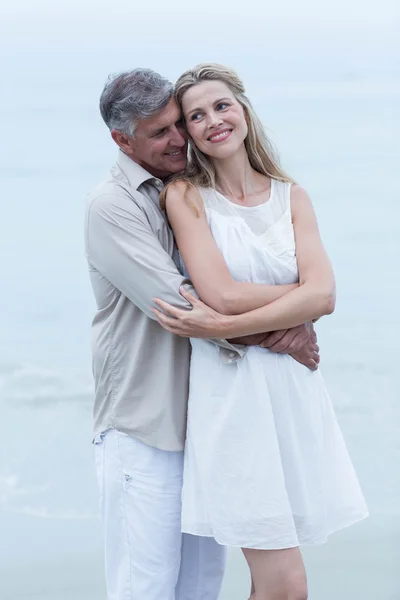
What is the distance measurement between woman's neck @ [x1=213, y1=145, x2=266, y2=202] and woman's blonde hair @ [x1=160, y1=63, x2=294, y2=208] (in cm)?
2

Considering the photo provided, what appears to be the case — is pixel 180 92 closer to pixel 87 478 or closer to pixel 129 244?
pixel 129 244

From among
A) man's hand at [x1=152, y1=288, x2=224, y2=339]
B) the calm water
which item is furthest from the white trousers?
the calm water

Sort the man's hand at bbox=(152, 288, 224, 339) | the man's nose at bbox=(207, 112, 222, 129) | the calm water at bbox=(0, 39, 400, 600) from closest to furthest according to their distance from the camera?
the man's hand at bbox=(152, 288, 224, 339)
the man's nose at bbox=(207, 112, 222, 129)
the calm water at bbox=(0, 39, 400, 600)

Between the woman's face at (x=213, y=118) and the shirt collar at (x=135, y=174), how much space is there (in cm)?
12

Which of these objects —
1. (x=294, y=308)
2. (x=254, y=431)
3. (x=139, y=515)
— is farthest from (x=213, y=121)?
(x=139, y=515)

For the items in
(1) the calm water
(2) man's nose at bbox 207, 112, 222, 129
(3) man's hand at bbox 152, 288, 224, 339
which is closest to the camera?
(3) man's hand at bbox 152, 288, 224, 339

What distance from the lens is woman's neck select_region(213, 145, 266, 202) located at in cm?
229

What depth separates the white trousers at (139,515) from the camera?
7.33 feet

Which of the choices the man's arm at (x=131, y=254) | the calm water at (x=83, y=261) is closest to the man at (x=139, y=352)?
the man's arm at (x=131, y=254)

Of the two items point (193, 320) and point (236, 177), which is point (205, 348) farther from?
point (236, 177)

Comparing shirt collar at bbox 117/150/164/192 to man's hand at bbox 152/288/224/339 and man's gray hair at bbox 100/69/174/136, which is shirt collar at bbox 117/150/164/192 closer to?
man's gray hair at bbox 100/69/174/136

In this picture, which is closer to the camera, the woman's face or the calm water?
the woman's face

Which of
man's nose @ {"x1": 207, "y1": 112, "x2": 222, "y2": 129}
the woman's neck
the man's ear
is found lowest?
the woman's neck

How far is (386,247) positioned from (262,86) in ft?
2.79
